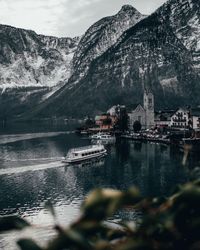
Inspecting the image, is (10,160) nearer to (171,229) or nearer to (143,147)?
(143,147)

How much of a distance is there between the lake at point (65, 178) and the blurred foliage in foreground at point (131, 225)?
122 feet

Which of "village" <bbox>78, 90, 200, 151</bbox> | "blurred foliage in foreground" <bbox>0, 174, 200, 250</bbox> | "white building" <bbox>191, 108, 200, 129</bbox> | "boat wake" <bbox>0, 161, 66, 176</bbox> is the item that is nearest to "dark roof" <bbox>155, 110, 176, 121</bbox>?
"village" <bbox>78, 90, 200, 151</bbox>

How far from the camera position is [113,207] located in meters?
3.56

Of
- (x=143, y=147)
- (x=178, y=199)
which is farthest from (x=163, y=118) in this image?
(x=178, y=199)

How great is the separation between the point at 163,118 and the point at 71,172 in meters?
97.6

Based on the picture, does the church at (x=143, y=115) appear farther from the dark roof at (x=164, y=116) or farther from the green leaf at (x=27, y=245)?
the green leaf at (x=27, y=245)

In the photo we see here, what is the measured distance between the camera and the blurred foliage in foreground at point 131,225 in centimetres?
361

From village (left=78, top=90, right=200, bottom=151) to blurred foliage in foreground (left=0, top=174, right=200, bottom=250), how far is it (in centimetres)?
11128

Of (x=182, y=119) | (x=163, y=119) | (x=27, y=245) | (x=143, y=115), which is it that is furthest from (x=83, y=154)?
(x=27, y=245)

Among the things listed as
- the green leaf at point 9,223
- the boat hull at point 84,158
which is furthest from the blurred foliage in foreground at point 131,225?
the boat hull at point 84,158

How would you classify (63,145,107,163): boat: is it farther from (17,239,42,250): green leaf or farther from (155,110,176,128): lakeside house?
(17,239,42,250): green leaf

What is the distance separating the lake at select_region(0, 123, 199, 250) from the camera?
5262cm

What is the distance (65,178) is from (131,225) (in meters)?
72.1

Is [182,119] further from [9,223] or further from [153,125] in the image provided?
[9,223]
